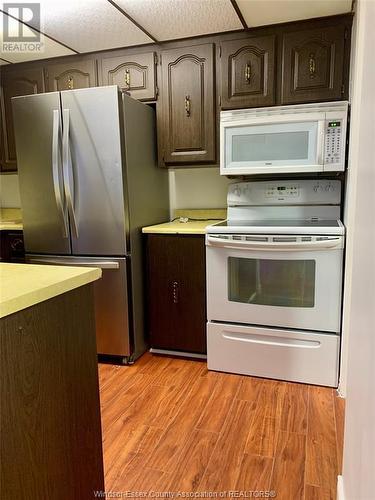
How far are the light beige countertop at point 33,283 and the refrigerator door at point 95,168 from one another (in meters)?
1.16

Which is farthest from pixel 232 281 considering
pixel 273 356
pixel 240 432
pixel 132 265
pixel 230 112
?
pixel 230 112

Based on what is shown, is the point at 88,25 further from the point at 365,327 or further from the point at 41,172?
the point at 365,327

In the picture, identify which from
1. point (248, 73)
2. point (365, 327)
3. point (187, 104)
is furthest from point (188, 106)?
point (365, 327)

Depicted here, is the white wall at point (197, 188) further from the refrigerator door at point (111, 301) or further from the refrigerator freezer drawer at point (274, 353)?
the refrigerator freezer drawer at point (274, 353)

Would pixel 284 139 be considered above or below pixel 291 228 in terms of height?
above

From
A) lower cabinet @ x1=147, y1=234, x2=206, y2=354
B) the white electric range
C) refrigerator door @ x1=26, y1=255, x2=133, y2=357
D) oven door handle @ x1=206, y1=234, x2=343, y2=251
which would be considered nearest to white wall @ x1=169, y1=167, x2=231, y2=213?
the white electric range

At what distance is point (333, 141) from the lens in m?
2.09

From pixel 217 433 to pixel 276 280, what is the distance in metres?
0.89

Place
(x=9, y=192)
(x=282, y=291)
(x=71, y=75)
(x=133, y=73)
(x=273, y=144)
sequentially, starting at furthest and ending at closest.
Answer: (x=9, y=192), (x=71, y=75), (x=133, y=73), (x=273, y=144), (x=282, y=291)

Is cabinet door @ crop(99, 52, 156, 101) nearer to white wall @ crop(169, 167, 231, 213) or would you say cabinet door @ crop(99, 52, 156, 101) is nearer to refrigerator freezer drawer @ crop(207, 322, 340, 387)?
white wall @ crop(169, 167, 231, 213)

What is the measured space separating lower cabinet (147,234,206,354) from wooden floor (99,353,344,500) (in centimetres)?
22

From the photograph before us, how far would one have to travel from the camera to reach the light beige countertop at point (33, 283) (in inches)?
32.2

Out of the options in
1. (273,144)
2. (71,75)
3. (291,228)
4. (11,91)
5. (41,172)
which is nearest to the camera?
(291,228)

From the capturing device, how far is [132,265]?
2.37 metres
